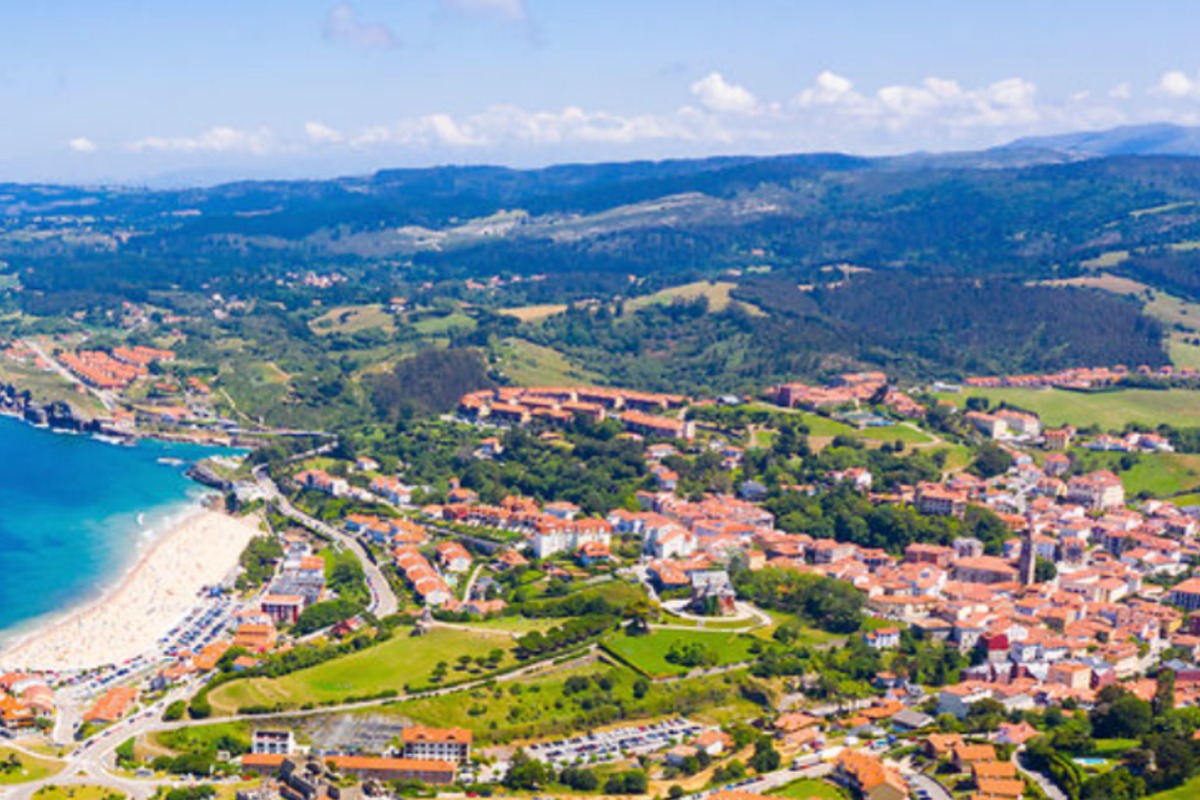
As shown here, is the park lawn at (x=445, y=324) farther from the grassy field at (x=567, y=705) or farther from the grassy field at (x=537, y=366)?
the grassy field at (x=567, y=705)

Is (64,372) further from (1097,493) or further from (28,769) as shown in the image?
(1097,493)

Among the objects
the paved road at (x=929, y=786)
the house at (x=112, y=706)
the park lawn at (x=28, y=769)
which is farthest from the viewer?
the house at (x=112, y=706)

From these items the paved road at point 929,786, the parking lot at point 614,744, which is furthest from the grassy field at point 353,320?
the paved road at point 929,786

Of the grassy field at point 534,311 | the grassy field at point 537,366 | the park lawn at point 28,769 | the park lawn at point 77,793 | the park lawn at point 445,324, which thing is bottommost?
the park lawn at point 28,769

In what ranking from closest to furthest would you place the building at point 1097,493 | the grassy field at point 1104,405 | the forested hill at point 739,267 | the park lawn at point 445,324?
the building at point 1097,493 → the grassy field at point 1104,405 → the forested hill at point 739,267 → the park lawn at point 445,324

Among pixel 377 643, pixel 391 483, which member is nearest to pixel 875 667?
pixel 377 643
